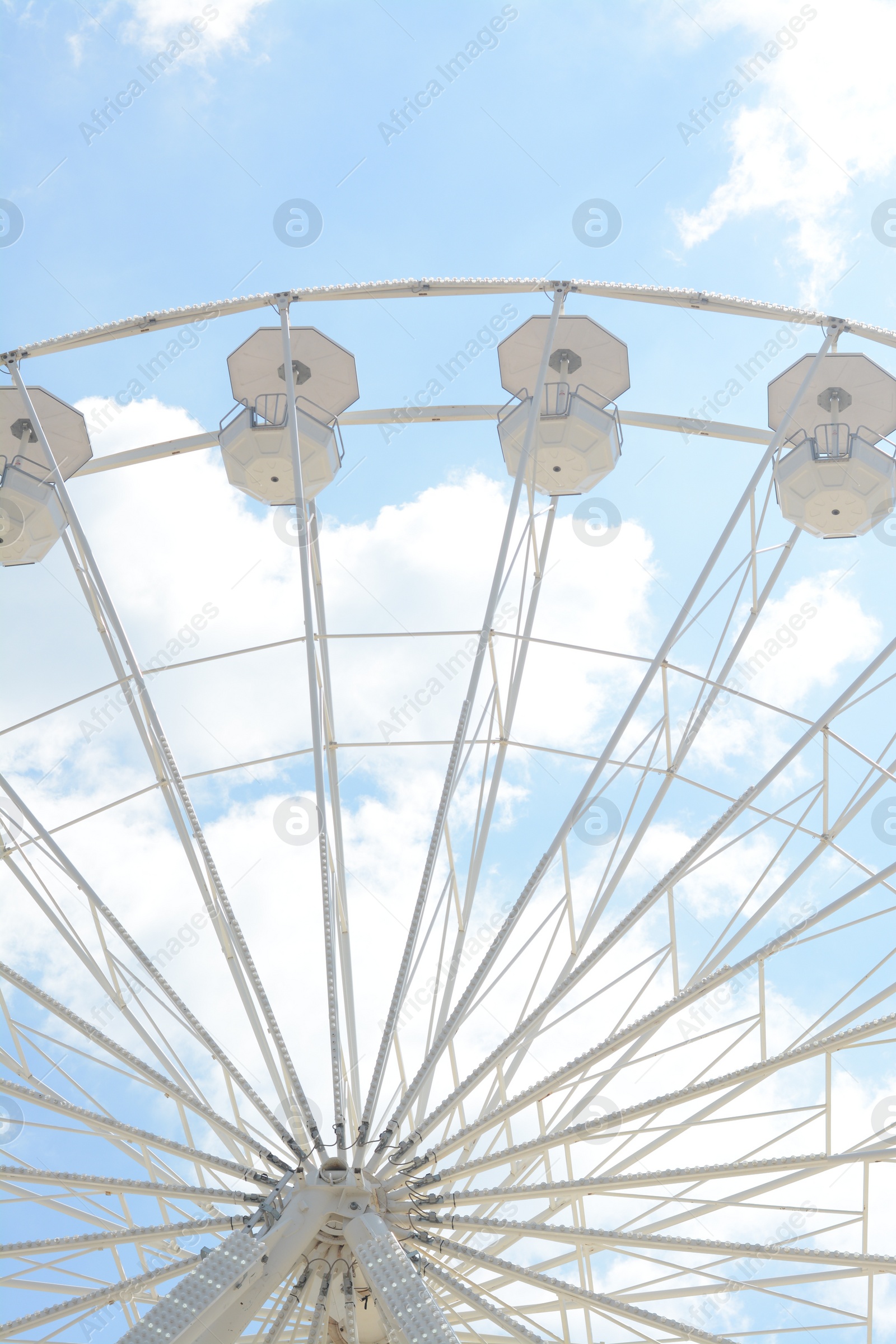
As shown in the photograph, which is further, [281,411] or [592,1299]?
[281,411]

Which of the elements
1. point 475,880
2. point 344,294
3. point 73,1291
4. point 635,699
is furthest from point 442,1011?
point 344,294

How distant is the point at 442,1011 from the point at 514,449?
10.1 metres

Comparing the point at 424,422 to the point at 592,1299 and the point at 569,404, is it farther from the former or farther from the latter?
the point at 592,1299

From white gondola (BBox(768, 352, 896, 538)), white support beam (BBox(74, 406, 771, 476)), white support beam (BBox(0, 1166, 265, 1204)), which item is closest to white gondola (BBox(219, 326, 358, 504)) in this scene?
white support beam (BBox(74, 406, 771, 476))

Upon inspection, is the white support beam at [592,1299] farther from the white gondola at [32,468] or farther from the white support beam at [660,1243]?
the white gondola at [32,468]

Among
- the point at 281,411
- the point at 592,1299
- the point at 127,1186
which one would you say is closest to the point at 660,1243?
the point at 592,1299

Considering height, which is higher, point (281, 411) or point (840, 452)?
point (840, 452)

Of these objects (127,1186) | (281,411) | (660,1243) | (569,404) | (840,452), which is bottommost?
(127,1186)

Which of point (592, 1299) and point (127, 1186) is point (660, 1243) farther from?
point (127, 1186)

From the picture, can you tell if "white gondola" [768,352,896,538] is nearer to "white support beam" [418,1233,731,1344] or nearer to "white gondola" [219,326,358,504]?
"white gondola" [219,326,358,504]

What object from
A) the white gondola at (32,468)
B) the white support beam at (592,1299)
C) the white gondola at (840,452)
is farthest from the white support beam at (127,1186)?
the white gondola at (840,452)

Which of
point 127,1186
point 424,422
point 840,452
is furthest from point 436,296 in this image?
point 127,1186

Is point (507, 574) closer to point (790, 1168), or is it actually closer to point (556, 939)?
point (556, 939)

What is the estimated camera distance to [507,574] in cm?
1886
